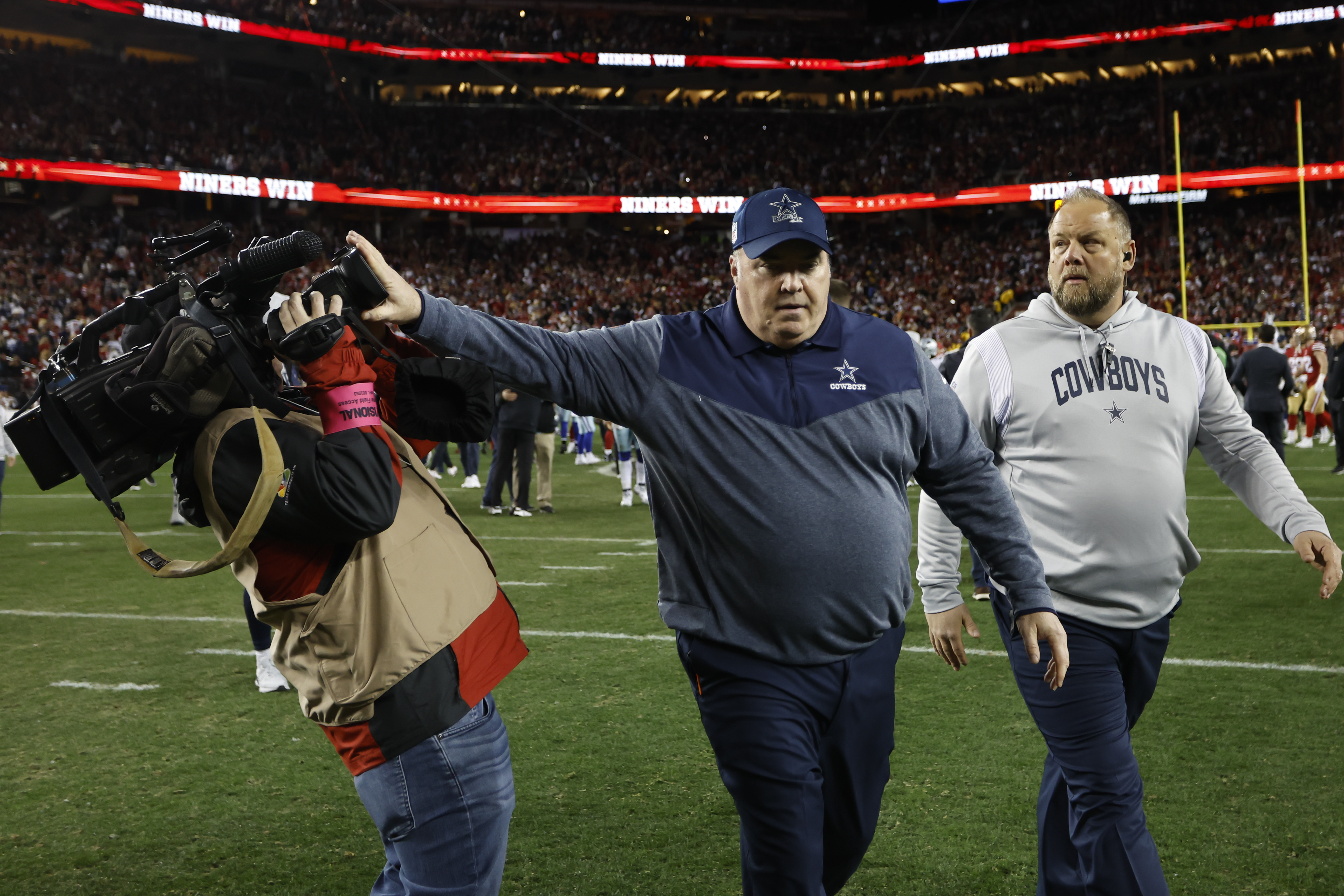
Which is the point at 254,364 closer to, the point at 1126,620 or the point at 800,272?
the point at 800,272

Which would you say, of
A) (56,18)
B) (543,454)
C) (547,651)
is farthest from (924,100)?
(547,651)

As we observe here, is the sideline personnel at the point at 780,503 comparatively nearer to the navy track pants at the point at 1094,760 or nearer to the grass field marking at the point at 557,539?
the navy track pants at the point at 1094,760

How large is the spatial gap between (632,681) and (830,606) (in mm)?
3402

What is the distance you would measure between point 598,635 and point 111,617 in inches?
139

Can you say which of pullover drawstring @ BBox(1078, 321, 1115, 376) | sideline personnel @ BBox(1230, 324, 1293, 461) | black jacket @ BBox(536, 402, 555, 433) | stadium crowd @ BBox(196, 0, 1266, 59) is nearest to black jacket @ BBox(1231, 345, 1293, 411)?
sideline personnel @ BBox(1230, 324, 1293, 461)

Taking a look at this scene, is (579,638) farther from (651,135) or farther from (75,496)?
(651,135)

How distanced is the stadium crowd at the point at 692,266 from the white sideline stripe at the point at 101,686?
26.2 metres

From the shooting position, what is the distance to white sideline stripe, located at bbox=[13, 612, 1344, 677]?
18.7ft

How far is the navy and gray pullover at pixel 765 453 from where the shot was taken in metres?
2.54

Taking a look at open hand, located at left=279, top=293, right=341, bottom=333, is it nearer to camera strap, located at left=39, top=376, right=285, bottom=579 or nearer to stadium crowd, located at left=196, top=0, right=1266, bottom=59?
camera strap, located at left=39, top=376, right=285, bottom=579

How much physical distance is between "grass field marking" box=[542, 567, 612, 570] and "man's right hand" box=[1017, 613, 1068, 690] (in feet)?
21.0

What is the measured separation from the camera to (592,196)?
42.6 m

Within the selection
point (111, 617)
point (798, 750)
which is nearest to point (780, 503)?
point (798, 750)

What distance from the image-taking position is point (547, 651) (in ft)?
21.2
